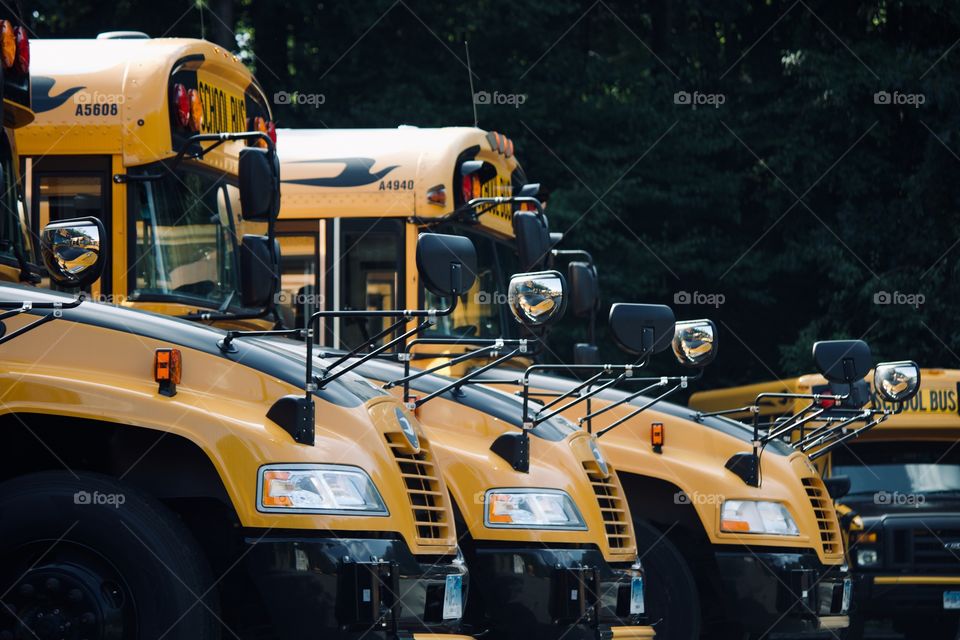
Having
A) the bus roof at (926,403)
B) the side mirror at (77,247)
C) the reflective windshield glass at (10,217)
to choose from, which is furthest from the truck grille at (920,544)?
the side mirror at (77,247)

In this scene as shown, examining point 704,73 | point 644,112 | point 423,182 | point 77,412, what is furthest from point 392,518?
point 704,73

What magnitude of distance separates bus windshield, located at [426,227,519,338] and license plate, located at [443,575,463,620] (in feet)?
9.84

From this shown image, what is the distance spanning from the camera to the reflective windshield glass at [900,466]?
12086mm

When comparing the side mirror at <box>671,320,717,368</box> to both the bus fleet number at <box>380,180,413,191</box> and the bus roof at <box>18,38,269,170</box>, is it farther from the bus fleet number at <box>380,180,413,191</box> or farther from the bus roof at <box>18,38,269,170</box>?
the bus roof at <box>18,38,269,170</box>

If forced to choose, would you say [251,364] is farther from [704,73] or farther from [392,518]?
[704,73]

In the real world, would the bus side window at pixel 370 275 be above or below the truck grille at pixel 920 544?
above

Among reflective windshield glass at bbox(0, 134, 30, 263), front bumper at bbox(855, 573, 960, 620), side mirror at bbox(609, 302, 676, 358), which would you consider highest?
reflective windshield glass at bbox(0, 134, 30, 263)

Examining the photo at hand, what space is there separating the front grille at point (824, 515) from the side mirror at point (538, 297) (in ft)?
10.8

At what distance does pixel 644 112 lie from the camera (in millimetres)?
20500

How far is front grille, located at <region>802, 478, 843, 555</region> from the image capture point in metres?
8.68

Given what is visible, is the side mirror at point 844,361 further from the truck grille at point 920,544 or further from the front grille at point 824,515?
the truck grille at point 920,544

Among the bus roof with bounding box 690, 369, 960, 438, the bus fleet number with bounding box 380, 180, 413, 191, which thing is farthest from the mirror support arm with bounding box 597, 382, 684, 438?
the bus roof with bounding box 690, 369, 960, 438

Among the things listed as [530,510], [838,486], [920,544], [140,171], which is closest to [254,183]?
[140,171]

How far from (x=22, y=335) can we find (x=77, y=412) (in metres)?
0.32
